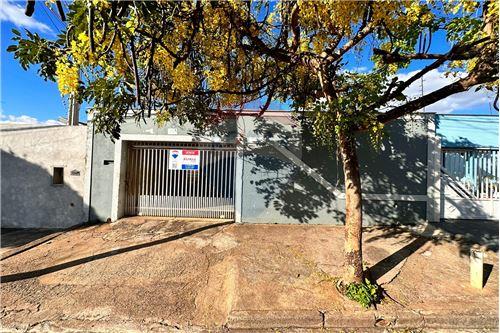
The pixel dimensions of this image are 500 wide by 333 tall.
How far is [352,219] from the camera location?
3.65 meters

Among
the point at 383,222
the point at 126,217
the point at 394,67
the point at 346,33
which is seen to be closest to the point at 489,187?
the point at 383,222

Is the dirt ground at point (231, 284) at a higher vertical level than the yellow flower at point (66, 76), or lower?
lower

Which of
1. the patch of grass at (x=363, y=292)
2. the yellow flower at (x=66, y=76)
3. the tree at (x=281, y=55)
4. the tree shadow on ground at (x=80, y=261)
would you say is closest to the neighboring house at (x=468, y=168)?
the tree at (x=281, y=55)

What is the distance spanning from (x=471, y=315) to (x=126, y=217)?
7346 millimetres

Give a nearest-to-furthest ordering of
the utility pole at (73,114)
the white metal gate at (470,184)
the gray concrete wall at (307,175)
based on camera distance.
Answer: the gray concrete wall at (307,175)
the white metal gate at (470,184)
the utility pole at (73,114)

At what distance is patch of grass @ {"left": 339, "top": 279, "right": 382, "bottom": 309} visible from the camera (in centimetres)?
335

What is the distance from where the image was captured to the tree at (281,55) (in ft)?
9.01

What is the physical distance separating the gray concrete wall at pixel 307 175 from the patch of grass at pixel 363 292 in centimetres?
304

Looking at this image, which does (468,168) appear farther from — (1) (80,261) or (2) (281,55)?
(1) (80,261)

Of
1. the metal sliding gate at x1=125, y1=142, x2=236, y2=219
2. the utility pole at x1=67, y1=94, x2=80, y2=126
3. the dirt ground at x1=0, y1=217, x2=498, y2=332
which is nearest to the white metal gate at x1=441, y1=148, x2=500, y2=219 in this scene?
the dirt ground at x1=0, y1=217, x2=498, y2=332

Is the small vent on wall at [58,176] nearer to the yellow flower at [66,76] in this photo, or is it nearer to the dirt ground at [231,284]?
the dirt ground at [231,284]

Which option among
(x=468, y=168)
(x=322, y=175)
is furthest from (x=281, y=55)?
(x=468, y=168)

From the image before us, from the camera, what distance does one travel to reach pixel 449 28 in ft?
12.8

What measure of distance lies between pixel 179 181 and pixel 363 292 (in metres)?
5.25
